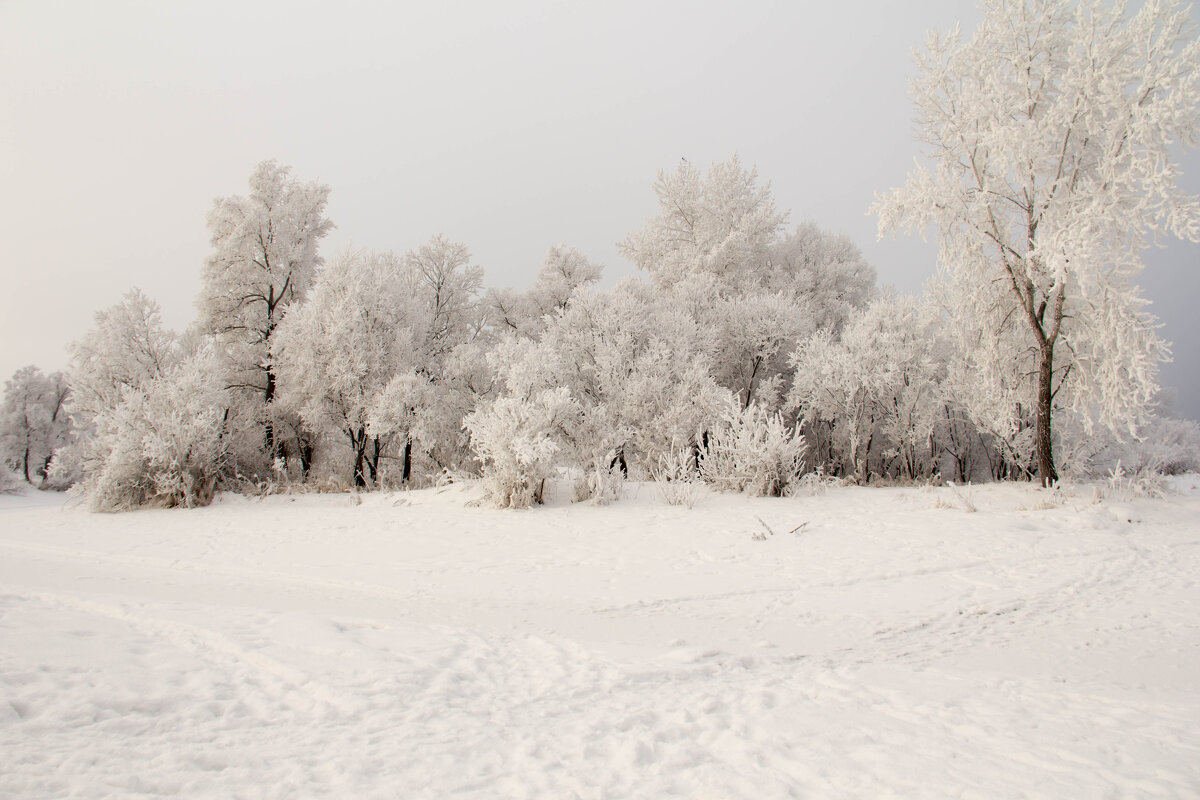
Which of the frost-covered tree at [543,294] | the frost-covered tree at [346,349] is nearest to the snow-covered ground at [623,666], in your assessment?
the frost-covered tree at [346,349]

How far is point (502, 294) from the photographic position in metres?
26.2

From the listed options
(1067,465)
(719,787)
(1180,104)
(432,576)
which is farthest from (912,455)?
(719,787)

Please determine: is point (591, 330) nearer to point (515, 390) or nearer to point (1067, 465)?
point (515, 390)

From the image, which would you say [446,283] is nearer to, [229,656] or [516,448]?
[516,448]

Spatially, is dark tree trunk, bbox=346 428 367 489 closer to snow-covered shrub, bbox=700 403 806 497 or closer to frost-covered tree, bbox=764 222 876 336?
snow-covered shrub, bbox=700 403 806 497

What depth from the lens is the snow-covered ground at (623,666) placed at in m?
2.42

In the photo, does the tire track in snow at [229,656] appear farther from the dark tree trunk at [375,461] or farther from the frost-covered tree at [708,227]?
the frost-covered tree at [708,227]

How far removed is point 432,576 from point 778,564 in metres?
4.34

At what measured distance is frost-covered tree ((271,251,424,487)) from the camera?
17.3 metres

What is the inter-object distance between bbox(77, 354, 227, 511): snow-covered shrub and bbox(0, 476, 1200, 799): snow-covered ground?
5356 millimetres

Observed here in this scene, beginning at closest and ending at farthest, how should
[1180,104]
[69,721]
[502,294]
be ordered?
[69,721] < [1180,104] < [502,294]

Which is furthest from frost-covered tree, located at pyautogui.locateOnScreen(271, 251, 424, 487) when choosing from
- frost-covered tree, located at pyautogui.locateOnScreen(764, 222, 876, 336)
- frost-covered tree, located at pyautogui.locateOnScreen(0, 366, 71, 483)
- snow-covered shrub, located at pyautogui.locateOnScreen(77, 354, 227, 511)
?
frost-covered tree, located at pyautogui.locateOnScreen(0, 366, 71, 483)

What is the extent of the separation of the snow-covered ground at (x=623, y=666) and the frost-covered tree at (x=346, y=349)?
893cm

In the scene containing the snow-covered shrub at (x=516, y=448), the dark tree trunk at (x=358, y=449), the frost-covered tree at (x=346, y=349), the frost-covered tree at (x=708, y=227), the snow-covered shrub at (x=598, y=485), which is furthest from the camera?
the frost-covered tree at (x=708, y=227)
